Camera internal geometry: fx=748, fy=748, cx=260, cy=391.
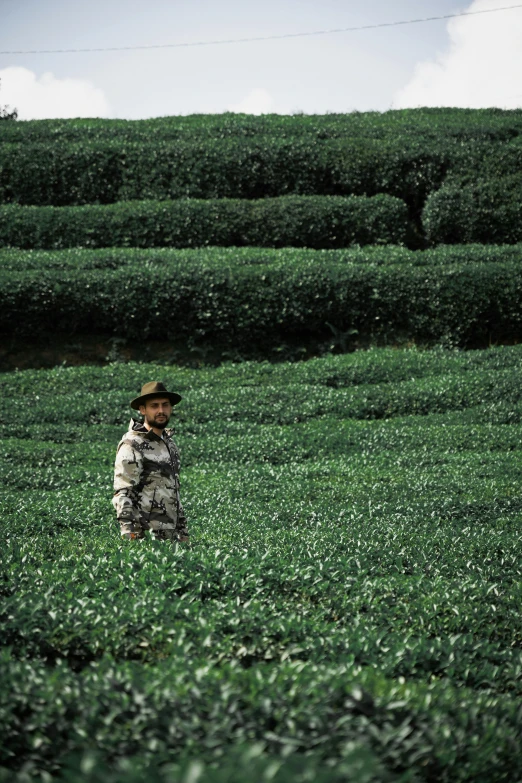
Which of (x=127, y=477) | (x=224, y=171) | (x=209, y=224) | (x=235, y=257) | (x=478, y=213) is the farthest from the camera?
(x=224, y=171)

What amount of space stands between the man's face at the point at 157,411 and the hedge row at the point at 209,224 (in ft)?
62.3

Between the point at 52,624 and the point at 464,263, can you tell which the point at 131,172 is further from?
the point at 52,624

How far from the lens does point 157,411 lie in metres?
7.14

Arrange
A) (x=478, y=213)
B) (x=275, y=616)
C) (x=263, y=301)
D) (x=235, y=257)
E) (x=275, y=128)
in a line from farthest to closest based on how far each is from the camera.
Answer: (x=275, y=128) < (x=478, y=213) < (x=235, y=257) < (x=263, y=301) < (x=275, y=616)

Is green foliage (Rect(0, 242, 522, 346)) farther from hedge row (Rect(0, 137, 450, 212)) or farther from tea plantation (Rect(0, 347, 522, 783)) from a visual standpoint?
tea plantation (Rect(0, 347, 522, 783))

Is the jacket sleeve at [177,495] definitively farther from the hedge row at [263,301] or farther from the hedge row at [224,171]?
the hedge row at [224,171]

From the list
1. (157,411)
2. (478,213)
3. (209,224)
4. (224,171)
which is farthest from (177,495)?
(224,171)

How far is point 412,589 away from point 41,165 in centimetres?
2610

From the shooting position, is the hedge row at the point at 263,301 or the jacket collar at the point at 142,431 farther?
the hedge row at the point at 263,301

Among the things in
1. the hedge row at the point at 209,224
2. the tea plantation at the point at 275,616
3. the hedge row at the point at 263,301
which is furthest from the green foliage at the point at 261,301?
the tea plantation at the point at 275,616

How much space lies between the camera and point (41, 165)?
28438 mm

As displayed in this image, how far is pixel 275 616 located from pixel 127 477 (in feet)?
7.47

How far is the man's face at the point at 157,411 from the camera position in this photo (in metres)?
7.14

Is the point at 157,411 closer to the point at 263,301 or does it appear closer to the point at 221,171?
the point at 263,301
